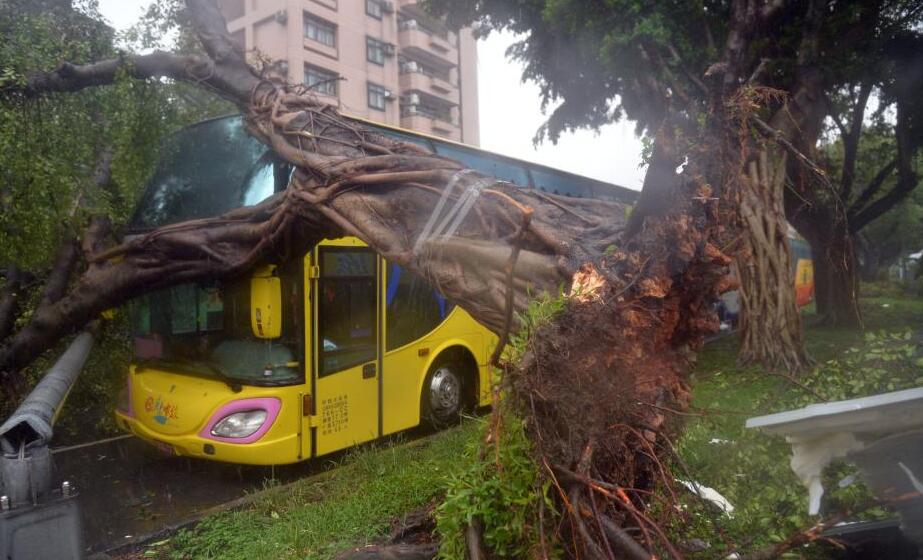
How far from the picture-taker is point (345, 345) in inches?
229

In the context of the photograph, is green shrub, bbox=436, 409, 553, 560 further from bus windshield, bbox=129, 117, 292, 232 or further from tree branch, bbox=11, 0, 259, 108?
tree branch, bbox=11, 0, 259, 108

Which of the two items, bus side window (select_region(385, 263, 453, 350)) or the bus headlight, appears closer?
the bus headlight

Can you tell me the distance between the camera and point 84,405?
7801 millimetres

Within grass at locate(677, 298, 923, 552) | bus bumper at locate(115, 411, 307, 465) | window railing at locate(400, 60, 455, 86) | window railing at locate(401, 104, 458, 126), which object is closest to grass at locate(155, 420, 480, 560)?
bus bumper at locate(115, 411, 307, 465)

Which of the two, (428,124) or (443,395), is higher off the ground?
(428,124)

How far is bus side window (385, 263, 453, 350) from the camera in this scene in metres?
6.38

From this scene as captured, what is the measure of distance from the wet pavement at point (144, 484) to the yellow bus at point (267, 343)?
41 centimetres

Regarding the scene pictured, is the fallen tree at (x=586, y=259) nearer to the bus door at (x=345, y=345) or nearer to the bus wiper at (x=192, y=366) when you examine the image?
the bus door at (x=345, y=345)

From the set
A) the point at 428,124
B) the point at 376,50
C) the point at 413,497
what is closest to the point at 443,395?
the point at 413,497

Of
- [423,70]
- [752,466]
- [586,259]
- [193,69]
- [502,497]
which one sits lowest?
[752,466]

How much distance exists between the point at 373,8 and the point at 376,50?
1759 mm

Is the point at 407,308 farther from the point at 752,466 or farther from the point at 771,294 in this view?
the point at 771,294

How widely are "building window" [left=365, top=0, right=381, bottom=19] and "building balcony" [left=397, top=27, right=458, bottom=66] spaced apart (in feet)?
6.68

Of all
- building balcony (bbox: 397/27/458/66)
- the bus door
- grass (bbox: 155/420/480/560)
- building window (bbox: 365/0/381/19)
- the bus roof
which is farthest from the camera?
building balcony (bbox: 397/27/458/66)
